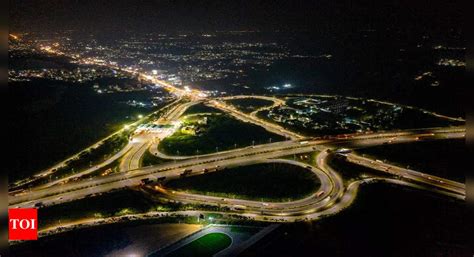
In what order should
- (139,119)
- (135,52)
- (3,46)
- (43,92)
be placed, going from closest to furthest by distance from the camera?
(3,46), (139,119), (43,92), (135,52)

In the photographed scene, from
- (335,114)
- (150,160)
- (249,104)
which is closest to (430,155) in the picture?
(335,114)

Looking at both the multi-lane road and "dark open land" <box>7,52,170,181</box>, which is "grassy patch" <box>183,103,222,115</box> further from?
the multi-lane road

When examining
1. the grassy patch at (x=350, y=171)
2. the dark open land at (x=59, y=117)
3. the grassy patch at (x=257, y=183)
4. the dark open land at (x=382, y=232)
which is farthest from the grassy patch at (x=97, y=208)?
the grassy patch at (x=350, y=171)

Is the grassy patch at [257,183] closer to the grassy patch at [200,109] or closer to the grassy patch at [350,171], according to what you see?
the grassy patch at [350,171]

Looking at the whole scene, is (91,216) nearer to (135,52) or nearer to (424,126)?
(424,126)

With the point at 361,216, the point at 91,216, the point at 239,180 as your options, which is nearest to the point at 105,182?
the point at 91,216

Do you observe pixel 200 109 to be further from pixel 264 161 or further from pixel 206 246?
pixel 206 246
